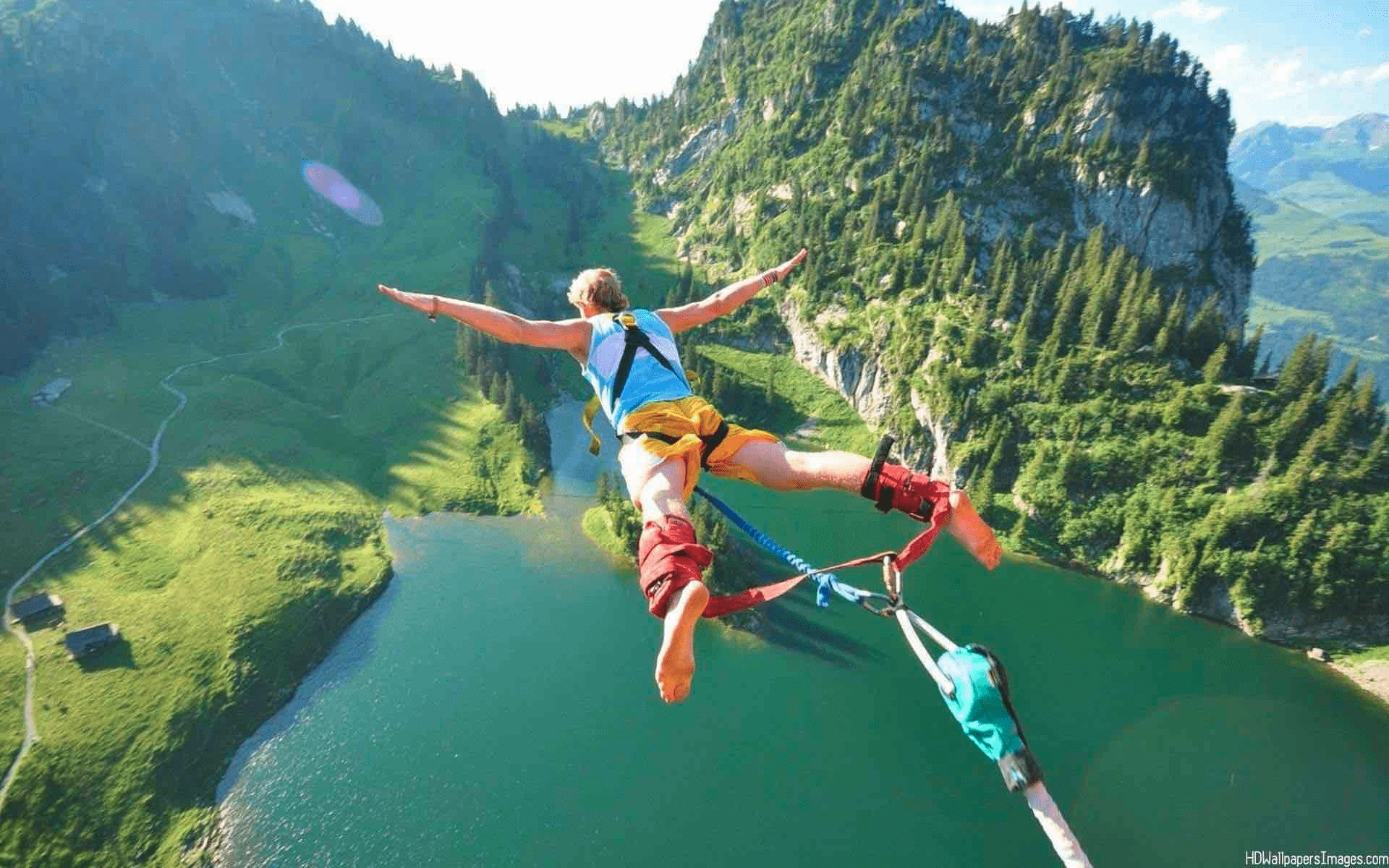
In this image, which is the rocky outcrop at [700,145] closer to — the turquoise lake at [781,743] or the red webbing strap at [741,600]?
the turquoise lake at [781,743]

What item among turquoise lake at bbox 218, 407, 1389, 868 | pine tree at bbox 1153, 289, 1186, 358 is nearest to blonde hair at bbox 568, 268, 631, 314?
turquoise lake at bbox 218, 407, 1389, 868

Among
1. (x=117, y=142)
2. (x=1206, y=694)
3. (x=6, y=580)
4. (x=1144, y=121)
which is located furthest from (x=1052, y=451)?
(x=117, y=142)

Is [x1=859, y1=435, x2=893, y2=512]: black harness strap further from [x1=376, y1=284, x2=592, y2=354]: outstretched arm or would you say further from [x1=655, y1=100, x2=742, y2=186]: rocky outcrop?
[x1=655, y1=100, x2=742, y2=186]: rocky outcrop

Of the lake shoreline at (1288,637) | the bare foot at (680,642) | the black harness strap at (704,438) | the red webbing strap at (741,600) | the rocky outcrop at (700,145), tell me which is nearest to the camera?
the bare foot at (680,642)

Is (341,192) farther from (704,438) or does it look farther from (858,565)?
(858,565)

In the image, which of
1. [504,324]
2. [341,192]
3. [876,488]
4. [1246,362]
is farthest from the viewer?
[341,192]

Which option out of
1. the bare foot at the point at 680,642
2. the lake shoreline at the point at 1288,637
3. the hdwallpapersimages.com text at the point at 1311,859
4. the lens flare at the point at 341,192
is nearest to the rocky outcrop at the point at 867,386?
the lake shoreline at the point at 1288,637

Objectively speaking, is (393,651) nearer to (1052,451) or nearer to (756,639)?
(756,639)

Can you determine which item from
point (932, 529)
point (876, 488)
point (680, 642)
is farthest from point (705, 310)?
point (680, 642)
